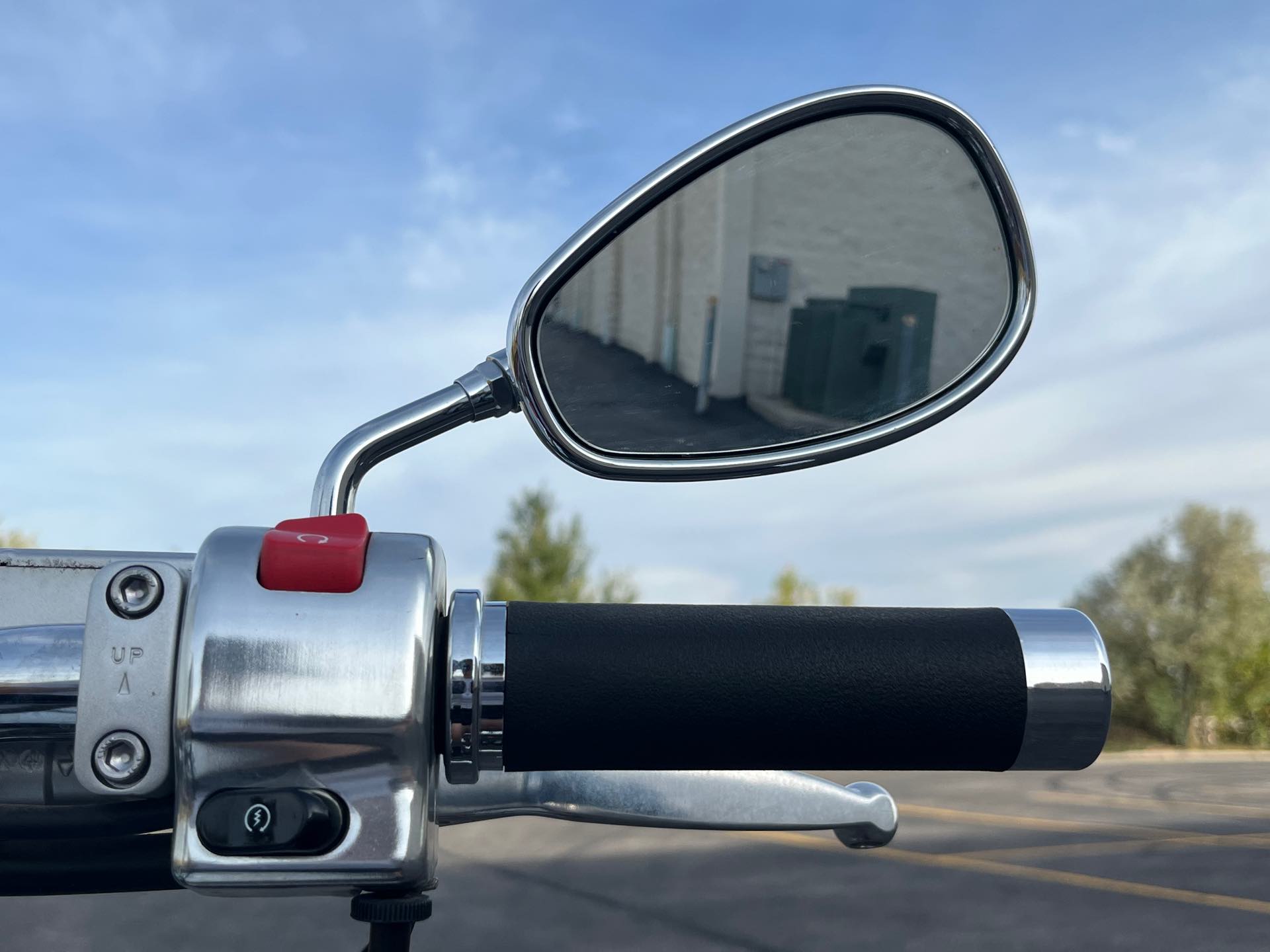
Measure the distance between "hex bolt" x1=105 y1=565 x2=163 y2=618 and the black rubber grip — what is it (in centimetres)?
27

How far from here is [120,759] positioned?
83 centimetres

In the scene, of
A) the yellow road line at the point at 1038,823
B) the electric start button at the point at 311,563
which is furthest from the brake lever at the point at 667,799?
the yellow road line at the point at 1038,823

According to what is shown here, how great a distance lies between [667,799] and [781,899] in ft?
24.8

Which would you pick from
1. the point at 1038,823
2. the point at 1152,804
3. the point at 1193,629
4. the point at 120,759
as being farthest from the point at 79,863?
the point at 1193,629

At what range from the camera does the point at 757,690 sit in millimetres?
917

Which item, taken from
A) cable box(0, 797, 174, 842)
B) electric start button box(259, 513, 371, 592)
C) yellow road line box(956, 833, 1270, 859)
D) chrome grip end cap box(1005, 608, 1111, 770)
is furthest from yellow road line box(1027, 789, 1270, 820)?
electric start button box(259, 513, 371, 592)

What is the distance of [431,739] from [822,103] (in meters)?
0.96

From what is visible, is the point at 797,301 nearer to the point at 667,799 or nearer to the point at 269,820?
the point at 667,799

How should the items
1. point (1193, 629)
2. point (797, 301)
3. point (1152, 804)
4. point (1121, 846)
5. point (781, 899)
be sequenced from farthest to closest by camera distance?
point (1193, 629) → point (1152, 804) → point (1121, 846) → point (781, 899) → point (797, 301)

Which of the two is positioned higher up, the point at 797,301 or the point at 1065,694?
the point at 797,301

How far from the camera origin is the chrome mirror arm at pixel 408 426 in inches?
48.9

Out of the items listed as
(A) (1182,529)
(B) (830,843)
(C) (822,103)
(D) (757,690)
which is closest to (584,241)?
(C) (822,103)

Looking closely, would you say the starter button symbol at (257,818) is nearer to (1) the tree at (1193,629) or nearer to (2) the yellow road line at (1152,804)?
(2) the yellow road line at (1152,804)

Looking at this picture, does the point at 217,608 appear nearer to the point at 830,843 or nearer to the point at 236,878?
the point at 236,878
